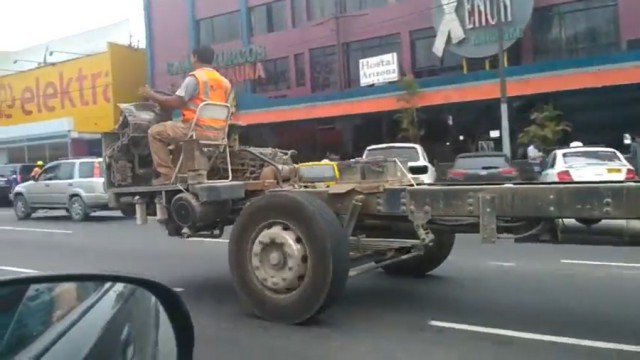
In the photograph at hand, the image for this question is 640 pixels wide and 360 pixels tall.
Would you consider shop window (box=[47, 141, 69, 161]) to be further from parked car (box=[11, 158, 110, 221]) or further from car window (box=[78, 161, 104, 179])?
car window (box=[78, 161, 104, 179])

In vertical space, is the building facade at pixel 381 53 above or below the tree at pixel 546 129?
above

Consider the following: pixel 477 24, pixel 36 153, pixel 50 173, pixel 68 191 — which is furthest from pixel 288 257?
pixel 36 153

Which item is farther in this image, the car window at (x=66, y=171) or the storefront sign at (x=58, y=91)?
the storefront sign at (x=58, y=91)

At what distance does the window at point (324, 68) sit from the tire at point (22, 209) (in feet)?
58.7

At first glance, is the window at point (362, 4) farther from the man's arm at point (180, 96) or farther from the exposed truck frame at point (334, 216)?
the exposed truck frame at point (334, 216)

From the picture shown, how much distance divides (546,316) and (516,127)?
2201 cm

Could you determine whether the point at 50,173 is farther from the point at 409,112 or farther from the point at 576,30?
the point at 576,30

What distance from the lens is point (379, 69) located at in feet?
103

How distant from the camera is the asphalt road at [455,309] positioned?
5.18 m

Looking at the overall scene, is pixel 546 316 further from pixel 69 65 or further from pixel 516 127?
pixel 69 65

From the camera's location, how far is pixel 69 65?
1601 inches

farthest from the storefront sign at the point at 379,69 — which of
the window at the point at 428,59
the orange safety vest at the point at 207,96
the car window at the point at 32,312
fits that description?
the car window at the point at 32,312

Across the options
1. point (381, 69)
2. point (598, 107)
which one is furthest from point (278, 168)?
point (381, 69)

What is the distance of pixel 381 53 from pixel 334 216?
2724 cm
